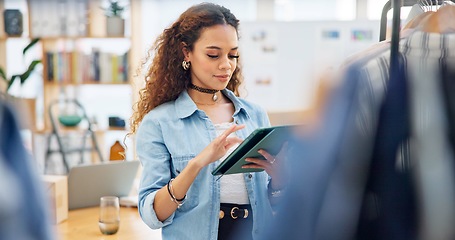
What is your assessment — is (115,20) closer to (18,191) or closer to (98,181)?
(98,181)

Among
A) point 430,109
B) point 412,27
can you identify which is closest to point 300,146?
point 430,109

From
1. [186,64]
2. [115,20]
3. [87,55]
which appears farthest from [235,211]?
[87,55]

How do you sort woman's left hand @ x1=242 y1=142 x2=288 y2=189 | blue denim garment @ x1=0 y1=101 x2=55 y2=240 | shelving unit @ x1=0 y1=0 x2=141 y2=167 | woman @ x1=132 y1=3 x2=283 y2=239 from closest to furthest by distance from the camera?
blue denim garment @ x1=0 y1=101 x2=55 y2=240, woman's left hand @ x1=242 y1=142 x2=288 y2=189, woman @ x1=132 y1=3 x2=283 y2=239, shelving unit @ x1=0 y1=0 x2=141 y2=167

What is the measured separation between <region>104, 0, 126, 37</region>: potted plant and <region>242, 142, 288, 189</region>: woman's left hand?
13.5ft

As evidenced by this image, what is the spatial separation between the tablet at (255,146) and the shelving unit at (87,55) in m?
4.19

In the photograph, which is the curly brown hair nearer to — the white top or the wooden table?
the white top

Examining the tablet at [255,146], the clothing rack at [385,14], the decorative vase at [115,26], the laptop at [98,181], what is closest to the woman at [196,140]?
the tablet at [255,146]

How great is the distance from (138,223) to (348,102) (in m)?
1.72

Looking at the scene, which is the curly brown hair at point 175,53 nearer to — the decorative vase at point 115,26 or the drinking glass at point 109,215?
the drinking glass at point 109,215

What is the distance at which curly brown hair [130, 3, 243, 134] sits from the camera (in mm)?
2111

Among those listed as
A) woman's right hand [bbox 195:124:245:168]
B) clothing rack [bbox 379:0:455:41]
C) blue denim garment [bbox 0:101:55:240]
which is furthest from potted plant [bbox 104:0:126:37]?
blue denim garment [bbox 0:101:55:240]

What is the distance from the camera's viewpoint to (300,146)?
1.09 m

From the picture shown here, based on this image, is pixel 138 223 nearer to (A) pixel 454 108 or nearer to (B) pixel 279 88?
(A) pixel 454 108

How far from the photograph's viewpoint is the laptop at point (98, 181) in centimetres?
279
